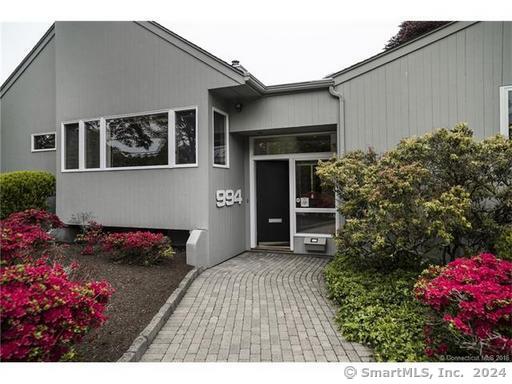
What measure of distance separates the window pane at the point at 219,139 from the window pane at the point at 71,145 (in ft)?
14.0

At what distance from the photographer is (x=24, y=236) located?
4.16 metres

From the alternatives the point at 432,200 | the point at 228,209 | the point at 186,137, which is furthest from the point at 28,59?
the point at 432,200

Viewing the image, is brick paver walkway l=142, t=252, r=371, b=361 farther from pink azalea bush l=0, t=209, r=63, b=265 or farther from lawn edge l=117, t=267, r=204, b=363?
pink azalea bush l=0, t=209, r=63, b=265

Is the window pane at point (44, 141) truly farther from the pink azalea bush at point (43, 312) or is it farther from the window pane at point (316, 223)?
the pink azalea bush at point (43, 312)

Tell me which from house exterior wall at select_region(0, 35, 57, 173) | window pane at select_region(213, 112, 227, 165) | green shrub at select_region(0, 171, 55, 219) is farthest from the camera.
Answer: house exterior wall at select_region(0, 35, 57, 173)

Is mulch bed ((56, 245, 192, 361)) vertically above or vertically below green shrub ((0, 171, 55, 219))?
below

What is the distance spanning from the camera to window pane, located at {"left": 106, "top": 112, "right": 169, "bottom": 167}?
7102 millimetres

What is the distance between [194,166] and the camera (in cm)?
668

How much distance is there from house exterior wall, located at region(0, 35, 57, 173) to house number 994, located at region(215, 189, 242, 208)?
21.7 ft

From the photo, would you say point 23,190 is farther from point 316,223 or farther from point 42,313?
point 316,223

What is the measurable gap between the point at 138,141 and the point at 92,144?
167 centimetres

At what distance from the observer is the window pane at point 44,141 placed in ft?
32.8

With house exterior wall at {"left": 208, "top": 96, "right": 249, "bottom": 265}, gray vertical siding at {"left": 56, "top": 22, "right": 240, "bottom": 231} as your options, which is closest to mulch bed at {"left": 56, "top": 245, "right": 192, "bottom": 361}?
house exterior wall at {"left": 208, "top": 96, "right": 249, "bottom": 265}

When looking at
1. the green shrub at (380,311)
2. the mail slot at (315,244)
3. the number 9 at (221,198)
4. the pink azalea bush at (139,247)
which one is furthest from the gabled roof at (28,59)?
the green shrub at (380,311)
